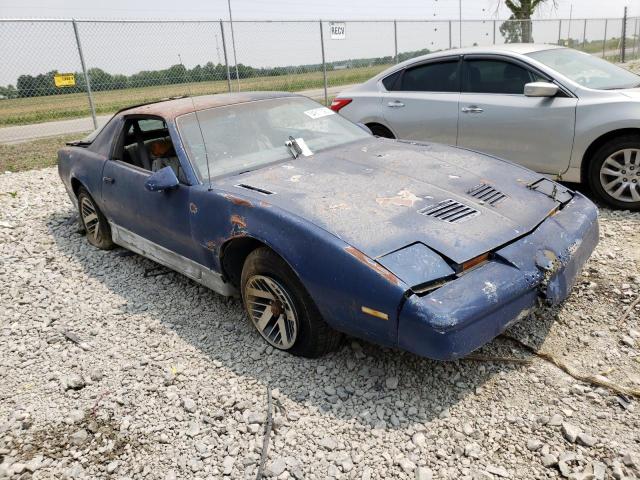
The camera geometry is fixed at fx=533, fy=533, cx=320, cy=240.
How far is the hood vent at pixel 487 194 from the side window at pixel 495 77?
8.62ft

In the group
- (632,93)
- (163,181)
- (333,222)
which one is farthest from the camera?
(632,93)

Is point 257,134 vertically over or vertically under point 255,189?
over

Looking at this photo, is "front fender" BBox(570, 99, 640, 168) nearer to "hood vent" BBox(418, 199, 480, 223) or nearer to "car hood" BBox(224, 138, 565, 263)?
"car hood" BBox(224, 138, 565, 263)

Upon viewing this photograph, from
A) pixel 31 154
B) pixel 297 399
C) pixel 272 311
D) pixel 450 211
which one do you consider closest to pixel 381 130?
pixel 450 211

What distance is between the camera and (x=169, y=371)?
3.13 meters

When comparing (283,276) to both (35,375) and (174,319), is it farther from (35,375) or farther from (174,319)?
(35,375)

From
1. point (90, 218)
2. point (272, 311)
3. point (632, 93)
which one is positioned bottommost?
point (272, 311)

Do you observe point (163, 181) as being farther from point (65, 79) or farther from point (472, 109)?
point (65, 79)

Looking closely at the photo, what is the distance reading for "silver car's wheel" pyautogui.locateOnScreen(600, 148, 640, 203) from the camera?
473cm

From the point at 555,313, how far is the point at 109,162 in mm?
3526

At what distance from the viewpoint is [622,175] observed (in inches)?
189

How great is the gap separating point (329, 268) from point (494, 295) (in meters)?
0.78

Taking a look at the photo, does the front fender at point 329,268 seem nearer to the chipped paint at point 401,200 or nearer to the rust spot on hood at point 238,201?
the rust spot on hood at point 238,201

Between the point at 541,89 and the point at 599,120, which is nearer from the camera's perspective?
the point at 599,120
